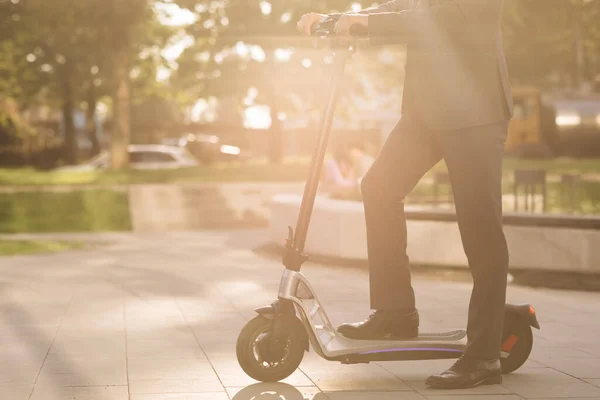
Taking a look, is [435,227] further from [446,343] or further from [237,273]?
[446,343]

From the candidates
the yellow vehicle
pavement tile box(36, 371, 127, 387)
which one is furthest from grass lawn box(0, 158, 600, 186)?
the yellow vehicle

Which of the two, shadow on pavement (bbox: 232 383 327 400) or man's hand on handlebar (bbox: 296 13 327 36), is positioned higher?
man's hand on handlebar (bbox: 296 13 327 36)

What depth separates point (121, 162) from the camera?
2648 centimetres

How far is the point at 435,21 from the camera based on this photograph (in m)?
5.02

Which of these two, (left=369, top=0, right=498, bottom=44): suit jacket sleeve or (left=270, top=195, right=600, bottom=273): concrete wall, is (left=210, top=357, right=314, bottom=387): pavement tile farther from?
(left=270, top=195, right=600, bottom=273): concrete wall

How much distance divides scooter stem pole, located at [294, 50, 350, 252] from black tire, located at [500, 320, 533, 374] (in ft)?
3.49

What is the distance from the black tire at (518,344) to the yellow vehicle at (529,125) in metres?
36.9

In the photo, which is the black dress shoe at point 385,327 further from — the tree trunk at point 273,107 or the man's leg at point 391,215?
the tree trunk at point 273,107

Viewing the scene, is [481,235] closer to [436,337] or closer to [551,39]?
[436,337]

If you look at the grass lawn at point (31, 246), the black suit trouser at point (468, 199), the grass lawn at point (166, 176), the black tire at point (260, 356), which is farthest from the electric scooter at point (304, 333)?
the grass lawn at point (166, 176)

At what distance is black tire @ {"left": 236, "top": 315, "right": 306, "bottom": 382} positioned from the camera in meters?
5.14

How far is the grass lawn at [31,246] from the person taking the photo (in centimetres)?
1289

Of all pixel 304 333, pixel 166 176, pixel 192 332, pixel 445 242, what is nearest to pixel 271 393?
pixel 304 333

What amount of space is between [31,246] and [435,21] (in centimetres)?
925
